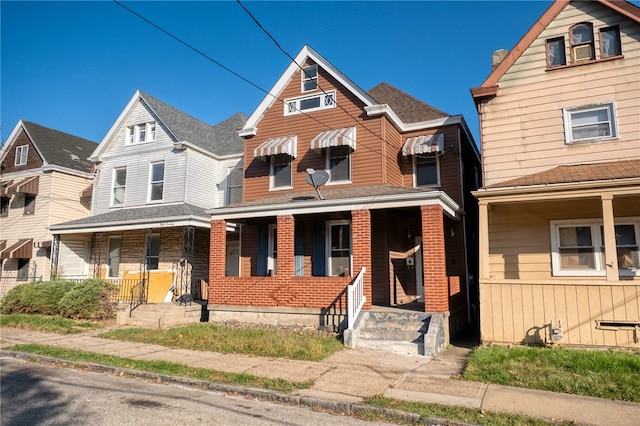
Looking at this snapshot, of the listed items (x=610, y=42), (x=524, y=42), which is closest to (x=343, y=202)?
(x=524, y=42)

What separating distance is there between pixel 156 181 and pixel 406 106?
11.3 meters

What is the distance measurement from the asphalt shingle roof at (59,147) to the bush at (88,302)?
404 inches

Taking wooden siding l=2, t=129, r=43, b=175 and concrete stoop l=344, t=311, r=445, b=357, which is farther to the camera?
wooden siding l=2, t=129, r=43, b=175

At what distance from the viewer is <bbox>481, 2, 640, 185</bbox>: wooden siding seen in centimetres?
1111

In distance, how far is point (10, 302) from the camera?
16.7 m

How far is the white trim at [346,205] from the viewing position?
11352 millimetres

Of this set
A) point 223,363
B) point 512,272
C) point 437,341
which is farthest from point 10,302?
point 512,272

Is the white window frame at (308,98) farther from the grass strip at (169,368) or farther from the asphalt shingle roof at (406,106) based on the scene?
the grass strip at (169,368)

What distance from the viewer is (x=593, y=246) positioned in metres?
10.9

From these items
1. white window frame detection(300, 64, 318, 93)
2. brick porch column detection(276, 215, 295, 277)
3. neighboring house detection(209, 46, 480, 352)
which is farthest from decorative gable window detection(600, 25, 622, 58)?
brick porch column detection(276, 215, 295, 277)

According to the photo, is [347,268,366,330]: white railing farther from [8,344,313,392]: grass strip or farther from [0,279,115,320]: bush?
[0,279,115,320]: bush

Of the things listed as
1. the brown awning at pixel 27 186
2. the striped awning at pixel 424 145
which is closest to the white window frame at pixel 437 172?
the striped awning at pixel 424 145

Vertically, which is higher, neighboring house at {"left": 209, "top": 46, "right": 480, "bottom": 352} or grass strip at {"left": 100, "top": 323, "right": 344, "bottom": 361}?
neighboring house at {"left": 209, "top": 46, "right": 480, "bottom": 352}

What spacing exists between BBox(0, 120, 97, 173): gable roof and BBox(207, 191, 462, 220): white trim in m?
13.7
